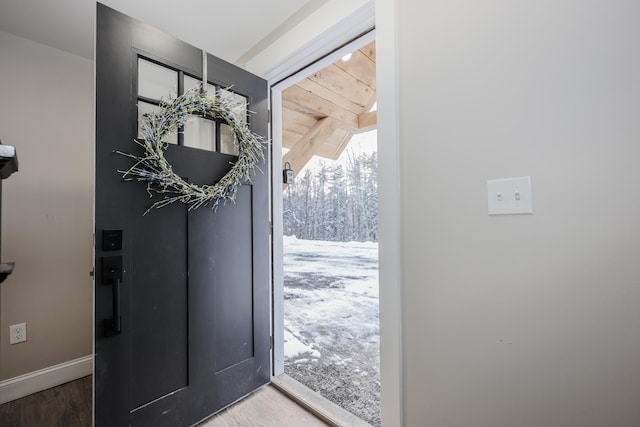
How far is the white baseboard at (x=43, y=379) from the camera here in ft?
5.85

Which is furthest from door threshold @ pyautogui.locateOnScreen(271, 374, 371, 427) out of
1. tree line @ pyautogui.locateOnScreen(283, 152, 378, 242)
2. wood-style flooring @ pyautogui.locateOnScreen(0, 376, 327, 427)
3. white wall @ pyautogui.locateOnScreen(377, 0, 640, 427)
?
tree line @ pyautogui.locateOnScreen(283, 152, 378, 242)

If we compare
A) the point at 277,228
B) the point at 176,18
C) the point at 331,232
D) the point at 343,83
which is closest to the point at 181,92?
the point at 176,18

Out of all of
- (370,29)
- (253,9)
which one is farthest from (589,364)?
(253,9)

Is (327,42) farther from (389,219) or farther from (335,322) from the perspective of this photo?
(335,322)

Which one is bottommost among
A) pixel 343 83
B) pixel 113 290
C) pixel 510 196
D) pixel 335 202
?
pixel 113 290

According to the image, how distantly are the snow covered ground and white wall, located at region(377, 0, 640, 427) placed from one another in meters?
0.77

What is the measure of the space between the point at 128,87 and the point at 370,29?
47.9 inches

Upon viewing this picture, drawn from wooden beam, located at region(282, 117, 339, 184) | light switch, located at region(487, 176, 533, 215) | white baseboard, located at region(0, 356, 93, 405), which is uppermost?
wooden beam, located at region(282, 117, 339, 184)

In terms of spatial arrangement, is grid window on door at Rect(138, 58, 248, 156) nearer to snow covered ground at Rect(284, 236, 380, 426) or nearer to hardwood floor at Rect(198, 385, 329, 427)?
hardwood floor at Rect(198, 385, 329, 427)

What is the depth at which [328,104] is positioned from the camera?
2.92m

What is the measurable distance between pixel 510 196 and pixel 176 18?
2068 mm

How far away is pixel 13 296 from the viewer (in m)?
1.83

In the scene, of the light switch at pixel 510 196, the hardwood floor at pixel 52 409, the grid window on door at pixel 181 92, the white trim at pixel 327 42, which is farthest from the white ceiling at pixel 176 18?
the hardwood floor at pixel 52 409

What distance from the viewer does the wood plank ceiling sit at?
2654mm
